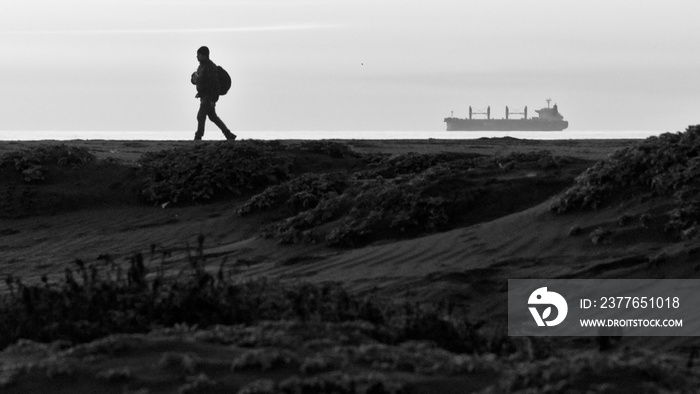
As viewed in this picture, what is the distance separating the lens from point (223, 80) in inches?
837

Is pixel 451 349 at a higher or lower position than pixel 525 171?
lower

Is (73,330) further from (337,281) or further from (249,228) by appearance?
(249,228)

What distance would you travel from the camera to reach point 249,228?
12.9 metres

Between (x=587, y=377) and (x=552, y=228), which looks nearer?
(x=587, y=377)

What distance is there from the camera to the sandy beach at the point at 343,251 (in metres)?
5.17

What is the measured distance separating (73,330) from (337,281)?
3499 millimetres

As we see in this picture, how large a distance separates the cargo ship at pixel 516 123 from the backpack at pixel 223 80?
12848cm

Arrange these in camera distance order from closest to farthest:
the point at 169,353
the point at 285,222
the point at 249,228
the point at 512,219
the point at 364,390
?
1. the point at 364,390
2. the point at 169,353
3. the point at 512,219
4. the point at 285,222
5. the point at 249,228

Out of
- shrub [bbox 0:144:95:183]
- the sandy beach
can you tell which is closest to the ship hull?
shrub [bbox 0:144:95:183]

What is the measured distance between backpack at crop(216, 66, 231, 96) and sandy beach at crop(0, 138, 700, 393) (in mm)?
4046

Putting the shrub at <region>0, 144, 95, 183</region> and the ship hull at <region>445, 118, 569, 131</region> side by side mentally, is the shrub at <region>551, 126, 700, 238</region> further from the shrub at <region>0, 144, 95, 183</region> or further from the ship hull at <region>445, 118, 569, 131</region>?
the ship hull at <region>445, 118, 569, 131</region>

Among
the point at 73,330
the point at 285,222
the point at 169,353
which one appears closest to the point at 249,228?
the point at 285,222

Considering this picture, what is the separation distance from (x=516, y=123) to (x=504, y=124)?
5.35 ft

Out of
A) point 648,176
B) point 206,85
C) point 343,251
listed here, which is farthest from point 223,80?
point 648,176
